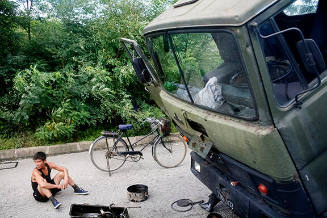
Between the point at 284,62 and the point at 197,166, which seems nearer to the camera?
the point at 284,62

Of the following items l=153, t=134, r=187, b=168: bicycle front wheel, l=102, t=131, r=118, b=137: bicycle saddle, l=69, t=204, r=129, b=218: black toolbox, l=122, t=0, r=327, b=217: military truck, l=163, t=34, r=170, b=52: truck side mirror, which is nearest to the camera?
l=122, t=0, r=327, b=217: military truck

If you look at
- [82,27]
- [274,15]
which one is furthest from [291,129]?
[82,27]

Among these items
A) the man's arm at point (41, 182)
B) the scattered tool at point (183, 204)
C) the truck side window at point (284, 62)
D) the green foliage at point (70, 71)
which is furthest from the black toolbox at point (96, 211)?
the green foliage at point (70, 71)

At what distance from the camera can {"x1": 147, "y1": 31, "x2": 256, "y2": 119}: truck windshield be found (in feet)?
8.87

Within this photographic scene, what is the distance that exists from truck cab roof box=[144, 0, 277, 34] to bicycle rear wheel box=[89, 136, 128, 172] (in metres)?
2.76

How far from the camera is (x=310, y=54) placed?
228cm

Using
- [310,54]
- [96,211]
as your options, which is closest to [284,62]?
[310,54]

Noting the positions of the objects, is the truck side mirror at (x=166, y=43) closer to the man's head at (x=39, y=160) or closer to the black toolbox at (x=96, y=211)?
the black toolbox at (x=96, y=211)

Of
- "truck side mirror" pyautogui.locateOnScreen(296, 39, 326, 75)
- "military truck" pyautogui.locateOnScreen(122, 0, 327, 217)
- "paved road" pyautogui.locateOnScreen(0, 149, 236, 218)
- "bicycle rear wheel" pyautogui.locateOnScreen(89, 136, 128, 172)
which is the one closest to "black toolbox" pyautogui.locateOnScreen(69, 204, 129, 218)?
"paved road" pyautogui.locateOnScreen(0, 149, 236, 218)

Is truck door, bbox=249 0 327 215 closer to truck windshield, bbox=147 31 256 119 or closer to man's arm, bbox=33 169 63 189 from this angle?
truck windshield, bbox=147 31 256 119

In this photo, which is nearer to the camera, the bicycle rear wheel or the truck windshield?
the truck windshield

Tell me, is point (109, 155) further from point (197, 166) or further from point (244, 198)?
point (244, 198)

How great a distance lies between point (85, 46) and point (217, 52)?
549 centimetres

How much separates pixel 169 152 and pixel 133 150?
2.28 feet
